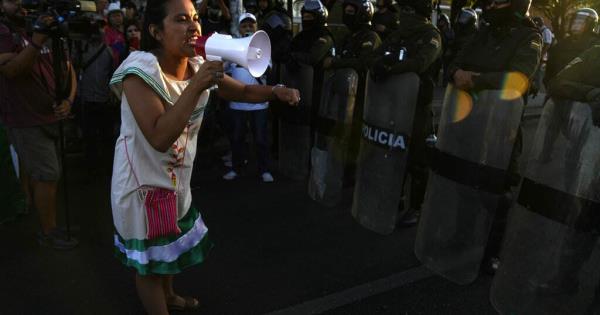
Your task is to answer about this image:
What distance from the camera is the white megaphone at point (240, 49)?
6.09ft

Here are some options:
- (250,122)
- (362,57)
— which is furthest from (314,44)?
(250,122)

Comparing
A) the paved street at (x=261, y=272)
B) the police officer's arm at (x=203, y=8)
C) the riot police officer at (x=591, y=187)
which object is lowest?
the paved street at (x=261, y=272)

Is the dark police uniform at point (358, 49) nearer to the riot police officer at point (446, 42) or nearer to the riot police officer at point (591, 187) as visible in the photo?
the riot police officer at point (591, 187)

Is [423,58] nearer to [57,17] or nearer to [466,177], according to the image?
[466,177]

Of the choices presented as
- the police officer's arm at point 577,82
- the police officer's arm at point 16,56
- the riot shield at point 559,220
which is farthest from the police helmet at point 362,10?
the police officer's arm at point 16,56

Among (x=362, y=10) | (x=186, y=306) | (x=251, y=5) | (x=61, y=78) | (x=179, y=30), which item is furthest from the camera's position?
(x=251, y=5)

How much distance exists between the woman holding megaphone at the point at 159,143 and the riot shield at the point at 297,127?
266cm

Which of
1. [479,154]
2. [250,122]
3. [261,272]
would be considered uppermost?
[479,154]

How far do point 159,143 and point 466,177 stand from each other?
1869 millimetres

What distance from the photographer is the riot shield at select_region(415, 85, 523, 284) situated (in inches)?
113

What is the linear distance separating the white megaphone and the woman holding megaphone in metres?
0.06

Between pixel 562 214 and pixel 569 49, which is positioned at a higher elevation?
pixel 569 49

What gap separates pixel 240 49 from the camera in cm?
184

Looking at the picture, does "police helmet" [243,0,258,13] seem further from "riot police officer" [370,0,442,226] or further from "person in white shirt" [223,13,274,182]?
"riot police officer" [370,0,442,226]
